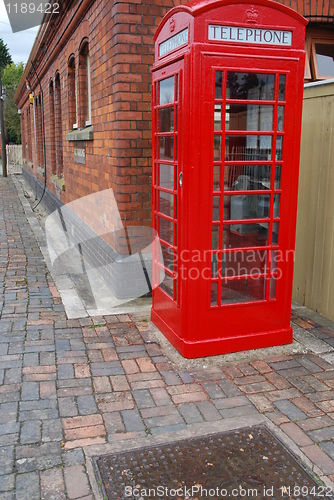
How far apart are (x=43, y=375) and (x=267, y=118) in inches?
110

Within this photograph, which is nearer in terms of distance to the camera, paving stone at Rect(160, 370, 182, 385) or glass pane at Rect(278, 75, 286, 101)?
paving stone at Rect(160, 370, 182, 385)

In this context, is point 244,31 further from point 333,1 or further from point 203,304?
point 333,1

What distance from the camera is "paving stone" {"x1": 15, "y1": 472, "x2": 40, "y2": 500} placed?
2.40 m

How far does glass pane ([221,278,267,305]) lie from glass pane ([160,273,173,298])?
0.52 meters

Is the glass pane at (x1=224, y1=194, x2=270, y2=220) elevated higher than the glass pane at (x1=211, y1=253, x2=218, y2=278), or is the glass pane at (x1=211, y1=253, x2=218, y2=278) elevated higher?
the glass pane at (x1=224, y1=194, x2=270, y2=220)

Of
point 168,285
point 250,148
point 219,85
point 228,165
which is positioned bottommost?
point 168,285

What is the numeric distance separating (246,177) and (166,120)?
0.92 metres

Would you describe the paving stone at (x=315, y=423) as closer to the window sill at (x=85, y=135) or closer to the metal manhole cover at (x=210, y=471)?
the metal manhole cover at (x=210, y=471)

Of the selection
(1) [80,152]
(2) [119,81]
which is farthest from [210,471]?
(1) [80,152]

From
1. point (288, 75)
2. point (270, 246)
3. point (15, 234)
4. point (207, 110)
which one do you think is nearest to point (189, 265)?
point (270, 246)

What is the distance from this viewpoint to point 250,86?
3.69 metres

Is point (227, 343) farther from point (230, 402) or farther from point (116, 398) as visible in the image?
point (116, 398)

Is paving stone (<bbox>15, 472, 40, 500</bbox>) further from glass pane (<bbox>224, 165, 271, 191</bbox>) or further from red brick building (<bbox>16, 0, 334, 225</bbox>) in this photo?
red brick building (<bbox>16, 0, 334, 225</bbox>)

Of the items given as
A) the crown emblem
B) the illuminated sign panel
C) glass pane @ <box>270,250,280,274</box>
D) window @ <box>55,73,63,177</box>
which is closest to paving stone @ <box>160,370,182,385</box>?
glass pane @ <box>270,250,280,274</box>
